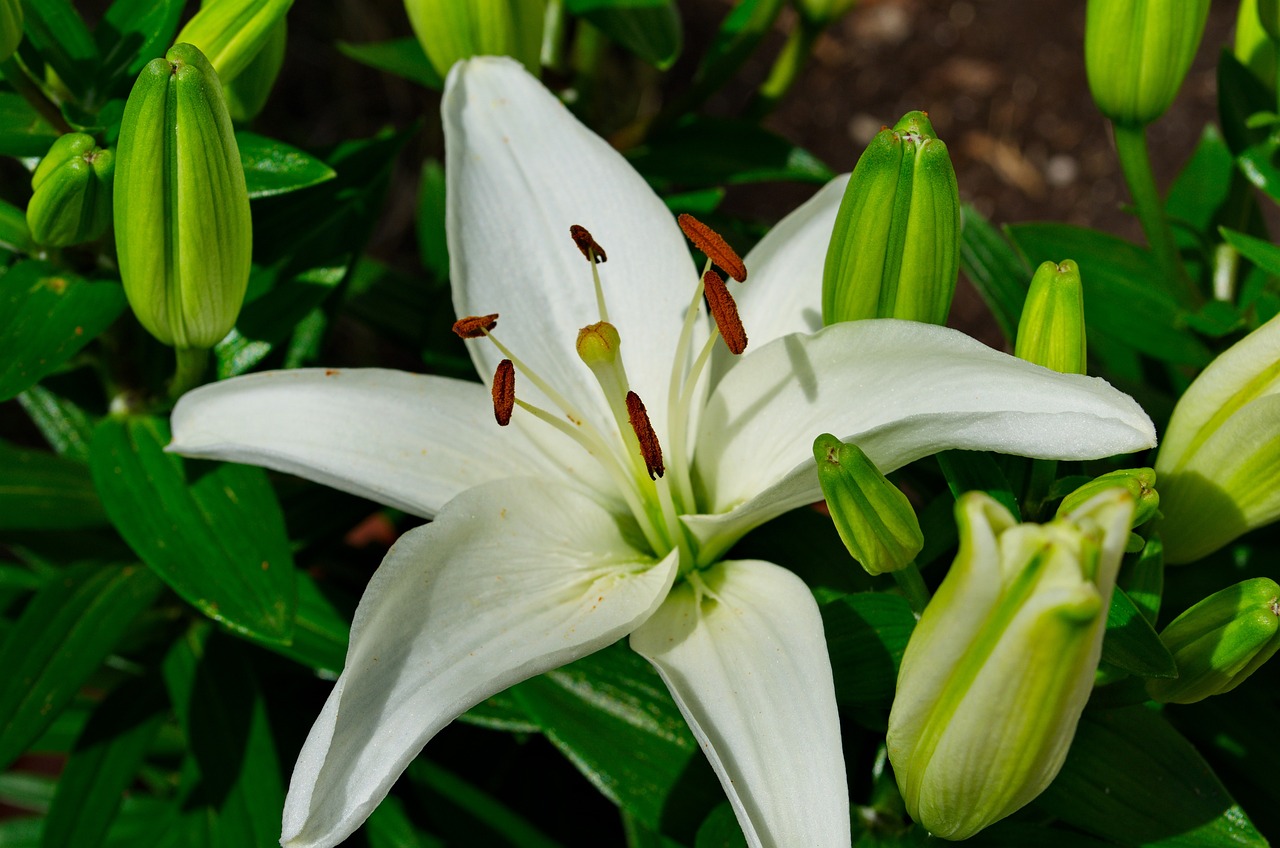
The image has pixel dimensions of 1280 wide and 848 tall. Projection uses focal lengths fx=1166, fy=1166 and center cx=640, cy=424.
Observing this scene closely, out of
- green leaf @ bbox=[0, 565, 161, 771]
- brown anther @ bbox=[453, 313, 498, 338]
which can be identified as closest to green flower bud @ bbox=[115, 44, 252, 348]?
brown anther @ bbox=[453, 313, 498, 338]

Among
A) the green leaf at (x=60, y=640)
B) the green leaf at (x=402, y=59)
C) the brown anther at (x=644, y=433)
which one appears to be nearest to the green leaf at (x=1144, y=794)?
the brown anther at (x=644, y=433)

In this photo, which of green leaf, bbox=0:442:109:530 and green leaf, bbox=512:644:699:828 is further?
green leaf, bbox=0:442:109:530

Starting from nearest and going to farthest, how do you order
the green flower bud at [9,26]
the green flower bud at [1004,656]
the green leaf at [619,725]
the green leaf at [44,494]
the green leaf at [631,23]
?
1. the green flower bud at [1004,656]
2. the green flower bud at [9,26]
3. the green leaf at [619,725]
4. the green leaf at [44,494]
5. the green leaf at [631,23]

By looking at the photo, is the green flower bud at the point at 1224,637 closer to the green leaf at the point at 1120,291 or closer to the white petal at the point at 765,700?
the white petal at the point at 765,700

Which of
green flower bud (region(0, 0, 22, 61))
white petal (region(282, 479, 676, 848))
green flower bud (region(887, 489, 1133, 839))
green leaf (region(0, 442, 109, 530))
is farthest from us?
green leaf (region(0, 442, 109, 530))

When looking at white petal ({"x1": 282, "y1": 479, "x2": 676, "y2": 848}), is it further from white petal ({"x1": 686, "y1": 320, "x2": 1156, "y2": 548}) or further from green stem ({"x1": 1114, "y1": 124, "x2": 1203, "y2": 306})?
green stem ({"x1": 1114, "y1": 124, "x2": 1203, "y2": 306})

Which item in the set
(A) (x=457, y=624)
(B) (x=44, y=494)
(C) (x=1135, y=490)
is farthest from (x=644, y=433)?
(B) (x=44, y=494)

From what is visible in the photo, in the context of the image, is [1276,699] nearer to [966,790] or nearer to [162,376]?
[966,790]
